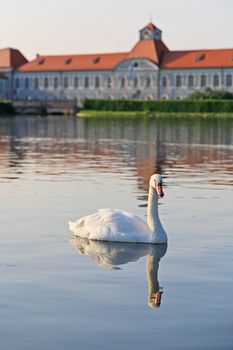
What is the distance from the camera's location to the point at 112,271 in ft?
37.1

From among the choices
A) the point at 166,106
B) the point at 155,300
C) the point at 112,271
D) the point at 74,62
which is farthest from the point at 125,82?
the point at 155,300

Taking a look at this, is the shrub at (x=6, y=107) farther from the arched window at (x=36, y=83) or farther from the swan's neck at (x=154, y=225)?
the swan's neck at (x=154, y=225)

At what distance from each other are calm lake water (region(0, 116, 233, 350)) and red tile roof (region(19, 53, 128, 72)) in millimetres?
113331

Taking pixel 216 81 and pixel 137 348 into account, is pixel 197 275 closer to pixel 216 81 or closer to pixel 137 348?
pixel 137 348

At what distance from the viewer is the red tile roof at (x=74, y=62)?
135750mm

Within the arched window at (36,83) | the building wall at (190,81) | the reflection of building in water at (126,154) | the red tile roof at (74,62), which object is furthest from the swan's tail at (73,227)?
the arched window at (36,83)

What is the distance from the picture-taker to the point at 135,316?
9.13 m

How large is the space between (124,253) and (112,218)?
70 cm

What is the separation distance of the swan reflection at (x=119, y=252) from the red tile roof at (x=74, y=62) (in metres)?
122

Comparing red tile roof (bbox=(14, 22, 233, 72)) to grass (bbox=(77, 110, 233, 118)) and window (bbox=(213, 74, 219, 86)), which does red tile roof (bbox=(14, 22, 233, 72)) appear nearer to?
window (bbox=(213, 74, 219, 86))

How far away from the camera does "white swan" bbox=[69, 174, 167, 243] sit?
12867 millimetres

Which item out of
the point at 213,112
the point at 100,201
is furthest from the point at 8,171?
the point at 213,112

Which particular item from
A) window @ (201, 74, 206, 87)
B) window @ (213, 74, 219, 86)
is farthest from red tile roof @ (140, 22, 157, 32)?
window @ (213, 74, 219, 86)

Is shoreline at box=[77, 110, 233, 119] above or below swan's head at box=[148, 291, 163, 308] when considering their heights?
below
